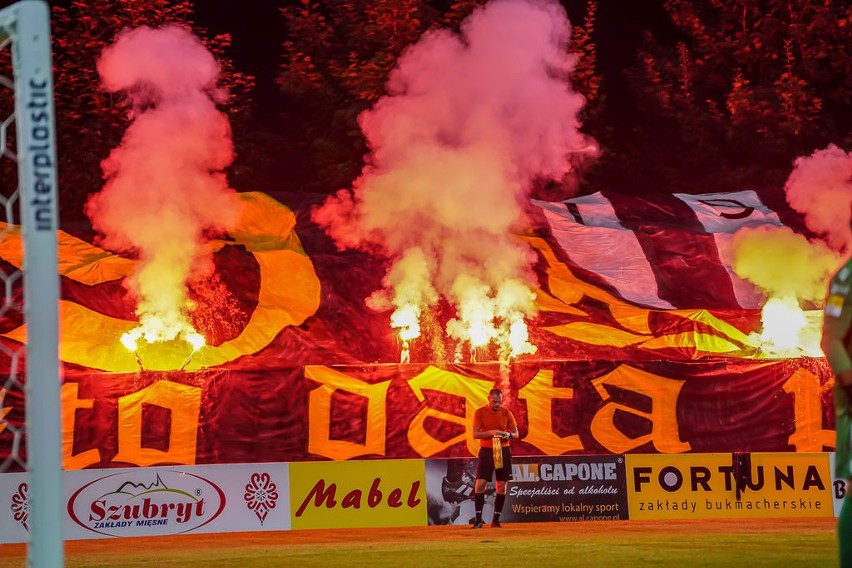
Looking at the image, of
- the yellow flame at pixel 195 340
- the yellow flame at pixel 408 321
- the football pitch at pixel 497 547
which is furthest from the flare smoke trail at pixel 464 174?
the football pitch at pixel 497 547

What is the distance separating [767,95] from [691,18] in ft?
10.5

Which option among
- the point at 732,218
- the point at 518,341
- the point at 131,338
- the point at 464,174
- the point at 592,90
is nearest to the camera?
the point at 131,338

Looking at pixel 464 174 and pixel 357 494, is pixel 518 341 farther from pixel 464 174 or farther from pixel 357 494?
pixel 357 494

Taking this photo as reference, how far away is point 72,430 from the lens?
1752 cm

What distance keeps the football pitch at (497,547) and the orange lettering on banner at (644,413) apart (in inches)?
85.9

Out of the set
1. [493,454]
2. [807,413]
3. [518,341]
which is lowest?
[493,454]

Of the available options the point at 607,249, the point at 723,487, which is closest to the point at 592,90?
the point at 607,249

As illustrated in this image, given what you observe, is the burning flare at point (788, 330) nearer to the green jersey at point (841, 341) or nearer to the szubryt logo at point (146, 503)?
the szubryt logo at point (146, 503)

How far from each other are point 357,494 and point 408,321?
552cm

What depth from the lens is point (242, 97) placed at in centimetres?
2809

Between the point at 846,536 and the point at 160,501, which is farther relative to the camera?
the point at 160,501

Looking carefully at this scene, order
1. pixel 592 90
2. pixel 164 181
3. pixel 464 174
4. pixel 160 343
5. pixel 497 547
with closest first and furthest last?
pixel 497 547 → pixel 160 343 → pixel 164 181 → pixel 464 174 → pixel 592 90

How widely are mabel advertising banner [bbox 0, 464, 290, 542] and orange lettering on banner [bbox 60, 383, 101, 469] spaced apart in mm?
1732

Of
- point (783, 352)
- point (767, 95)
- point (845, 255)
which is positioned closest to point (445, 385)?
point (783, 352)
